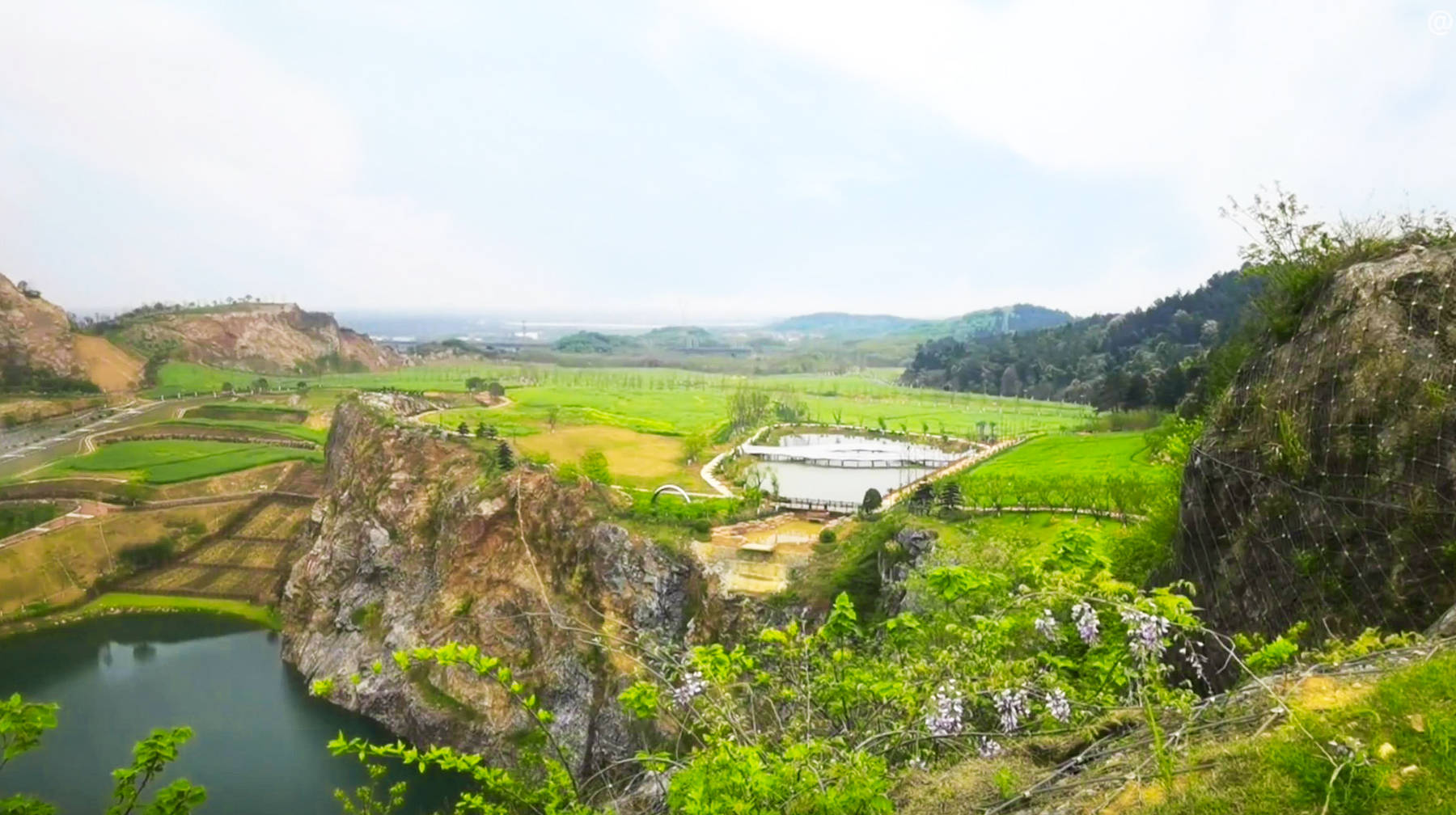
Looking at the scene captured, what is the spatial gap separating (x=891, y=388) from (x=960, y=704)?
335ft

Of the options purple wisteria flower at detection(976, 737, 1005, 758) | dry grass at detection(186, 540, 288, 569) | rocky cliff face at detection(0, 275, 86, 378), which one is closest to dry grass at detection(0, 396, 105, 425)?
rocky cliff face at detection(0, 275, 86, 378)

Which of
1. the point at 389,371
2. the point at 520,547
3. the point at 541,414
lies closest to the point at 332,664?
the point at 520,547

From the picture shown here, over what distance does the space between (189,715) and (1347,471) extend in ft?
115

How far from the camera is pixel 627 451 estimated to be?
157 ft

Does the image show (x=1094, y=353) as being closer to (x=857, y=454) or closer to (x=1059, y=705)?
(x=857, y=454)

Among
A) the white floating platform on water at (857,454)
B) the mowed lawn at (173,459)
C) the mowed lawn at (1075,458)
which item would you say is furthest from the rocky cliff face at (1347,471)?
the mowed lawn at (173,459)

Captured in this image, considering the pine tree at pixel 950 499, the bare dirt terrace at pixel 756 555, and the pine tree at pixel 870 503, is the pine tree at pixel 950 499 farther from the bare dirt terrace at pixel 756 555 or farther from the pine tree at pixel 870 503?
the pine tree at pixel 870 503

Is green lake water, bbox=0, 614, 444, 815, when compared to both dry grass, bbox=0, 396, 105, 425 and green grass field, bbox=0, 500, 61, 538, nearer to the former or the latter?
green grass field, bbox=0, 500, 61, 538

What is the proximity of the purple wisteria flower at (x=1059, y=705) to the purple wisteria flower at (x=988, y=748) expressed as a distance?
1.25 ft

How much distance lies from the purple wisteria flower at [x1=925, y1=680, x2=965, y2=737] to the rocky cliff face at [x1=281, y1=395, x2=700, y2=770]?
1922 cm

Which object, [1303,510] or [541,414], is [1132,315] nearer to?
[541,414]

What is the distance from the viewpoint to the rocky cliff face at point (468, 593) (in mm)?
26625

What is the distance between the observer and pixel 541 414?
58844 millimetres

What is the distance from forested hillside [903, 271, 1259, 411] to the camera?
75938mm
